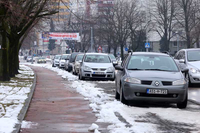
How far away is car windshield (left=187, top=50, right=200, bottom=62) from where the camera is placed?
19.8 metres

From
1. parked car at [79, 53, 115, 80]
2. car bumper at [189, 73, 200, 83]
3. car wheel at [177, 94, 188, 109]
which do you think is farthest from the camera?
parked car at [79, 53, 115, 80]

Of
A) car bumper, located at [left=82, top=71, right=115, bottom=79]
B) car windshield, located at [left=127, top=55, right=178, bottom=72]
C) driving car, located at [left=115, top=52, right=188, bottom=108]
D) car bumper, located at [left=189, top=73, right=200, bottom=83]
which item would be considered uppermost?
car windshield, located at [left=127, top=55, right=178, bottom=72]

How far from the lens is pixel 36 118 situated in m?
A: 9.82

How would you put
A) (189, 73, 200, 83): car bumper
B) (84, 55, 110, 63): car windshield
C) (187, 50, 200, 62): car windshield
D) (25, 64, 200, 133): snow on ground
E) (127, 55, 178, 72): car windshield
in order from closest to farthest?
(25, 64, 200, 133): snow on ground < (127, 55, 178, 72): car windshield < (189, 73, 200, 83): car bumper < (187, 50, 200, 62): car windshield < (84, 55, 110, 63): car windshield

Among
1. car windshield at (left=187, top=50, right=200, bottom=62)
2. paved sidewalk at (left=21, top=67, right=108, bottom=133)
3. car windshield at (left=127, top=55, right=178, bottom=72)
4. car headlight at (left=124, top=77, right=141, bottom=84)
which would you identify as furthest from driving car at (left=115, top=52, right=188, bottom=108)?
car windshield at (left=187, top=50, right=200, bottom=62)

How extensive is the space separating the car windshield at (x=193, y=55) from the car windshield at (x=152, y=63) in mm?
6785

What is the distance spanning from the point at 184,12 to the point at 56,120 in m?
52.3

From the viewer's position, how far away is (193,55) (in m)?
20.1

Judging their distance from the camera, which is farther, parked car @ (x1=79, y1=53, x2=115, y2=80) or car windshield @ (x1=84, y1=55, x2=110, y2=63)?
car windshield @ (x1=84, y1=55, x2=110, y2=63)

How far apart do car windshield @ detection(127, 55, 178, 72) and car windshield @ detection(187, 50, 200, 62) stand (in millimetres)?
6785

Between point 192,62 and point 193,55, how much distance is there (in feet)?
2.69

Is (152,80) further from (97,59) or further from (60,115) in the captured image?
(97,59)

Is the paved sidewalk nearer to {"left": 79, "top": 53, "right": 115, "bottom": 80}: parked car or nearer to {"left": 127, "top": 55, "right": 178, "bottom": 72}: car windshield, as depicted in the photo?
{"left": 127, "top": 55, "right": 178, "bottom": 72}: car windshield

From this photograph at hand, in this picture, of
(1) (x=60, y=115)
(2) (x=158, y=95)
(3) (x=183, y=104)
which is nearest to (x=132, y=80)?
(2) (x=158, y=95)
